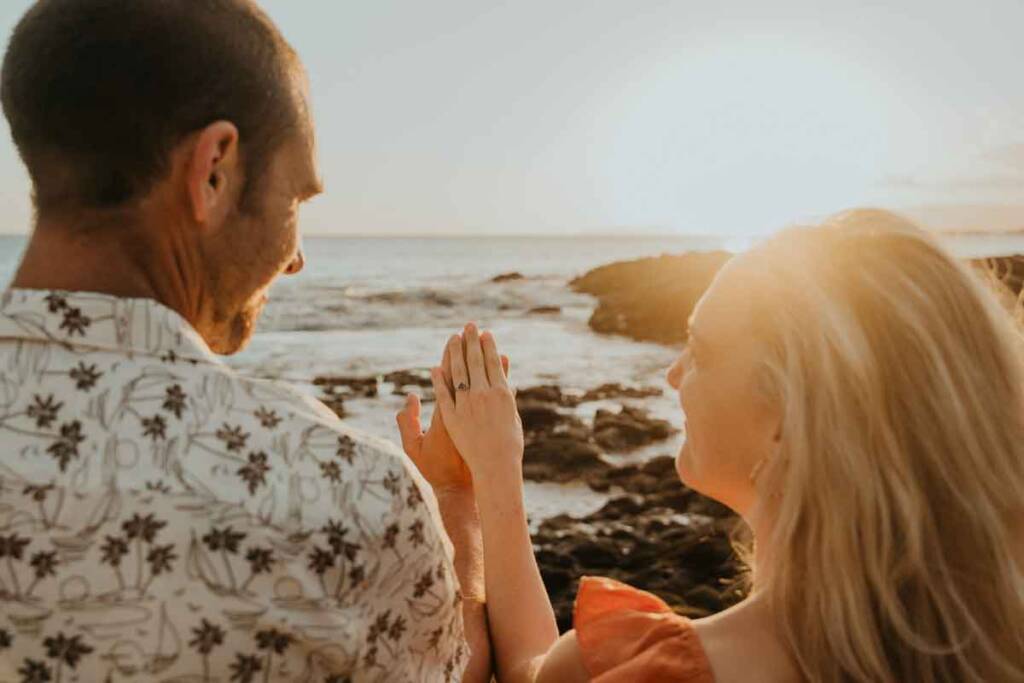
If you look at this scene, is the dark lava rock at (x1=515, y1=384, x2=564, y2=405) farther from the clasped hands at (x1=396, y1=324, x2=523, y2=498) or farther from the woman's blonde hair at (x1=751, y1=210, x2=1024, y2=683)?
the woman's blonde hair at (x1=751, y1=210, x2=1024, y2=683)

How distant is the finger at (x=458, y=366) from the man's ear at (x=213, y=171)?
1.39 metres

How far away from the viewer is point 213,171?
210 cm

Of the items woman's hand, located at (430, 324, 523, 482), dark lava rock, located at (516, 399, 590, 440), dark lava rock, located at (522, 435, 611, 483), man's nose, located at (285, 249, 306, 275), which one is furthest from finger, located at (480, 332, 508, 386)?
dark lava rock, located at (516, 399, 590, 440)

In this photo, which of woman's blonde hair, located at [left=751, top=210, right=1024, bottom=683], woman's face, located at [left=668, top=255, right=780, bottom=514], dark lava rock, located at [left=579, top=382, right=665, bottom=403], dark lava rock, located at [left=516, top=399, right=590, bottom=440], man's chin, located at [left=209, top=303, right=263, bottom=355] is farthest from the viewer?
dark lava rock, located at [left=579, top=382, right=665, bottom=403]

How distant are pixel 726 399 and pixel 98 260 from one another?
4.13 ft

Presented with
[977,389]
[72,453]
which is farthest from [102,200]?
[977,389]

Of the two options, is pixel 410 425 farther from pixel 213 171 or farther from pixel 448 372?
pixel 213 171

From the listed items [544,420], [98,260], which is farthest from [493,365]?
[544,420]

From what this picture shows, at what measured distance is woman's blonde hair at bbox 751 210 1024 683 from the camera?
6.97ft

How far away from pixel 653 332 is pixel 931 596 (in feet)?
63.8

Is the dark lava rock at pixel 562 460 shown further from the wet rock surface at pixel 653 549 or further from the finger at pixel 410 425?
the finger at pixel 410 425

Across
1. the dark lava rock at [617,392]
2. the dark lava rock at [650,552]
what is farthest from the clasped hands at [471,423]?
the dark lava rock at [617,392]

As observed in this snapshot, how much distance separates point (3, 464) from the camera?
70.6 inches

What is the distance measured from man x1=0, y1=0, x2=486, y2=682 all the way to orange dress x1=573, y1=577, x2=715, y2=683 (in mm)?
404
